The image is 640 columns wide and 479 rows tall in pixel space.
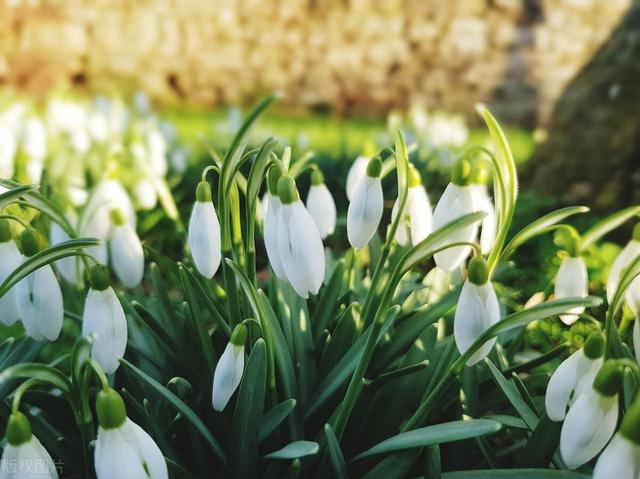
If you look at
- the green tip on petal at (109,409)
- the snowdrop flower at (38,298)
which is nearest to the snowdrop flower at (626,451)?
the green tip on petal at (109,409)

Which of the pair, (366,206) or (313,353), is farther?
(313,353)

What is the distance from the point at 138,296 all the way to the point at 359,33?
7.89 meters

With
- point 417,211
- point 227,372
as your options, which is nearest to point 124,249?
point 227,372

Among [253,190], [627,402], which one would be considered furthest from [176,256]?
[627,402]

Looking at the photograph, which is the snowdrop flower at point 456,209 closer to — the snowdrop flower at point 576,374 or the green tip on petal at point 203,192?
the snowdrop flower at point 576,374

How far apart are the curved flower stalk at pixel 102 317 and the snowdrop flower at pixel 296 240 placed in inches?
10.9

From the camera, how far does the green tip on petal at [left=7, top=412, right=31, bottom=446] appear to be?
89 cm

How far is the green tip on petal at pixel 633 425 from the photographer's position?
2.79 ft

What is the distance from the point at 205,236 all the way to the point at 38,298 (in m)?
0.29

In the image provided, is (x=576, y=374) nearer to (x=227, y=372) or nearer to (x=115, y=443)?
(x=227, y=372)

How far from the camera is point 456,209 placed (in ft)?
3.84

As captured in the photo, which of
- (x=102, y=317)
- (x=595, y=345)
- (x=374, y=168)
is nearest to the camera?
(x=595, y=345)

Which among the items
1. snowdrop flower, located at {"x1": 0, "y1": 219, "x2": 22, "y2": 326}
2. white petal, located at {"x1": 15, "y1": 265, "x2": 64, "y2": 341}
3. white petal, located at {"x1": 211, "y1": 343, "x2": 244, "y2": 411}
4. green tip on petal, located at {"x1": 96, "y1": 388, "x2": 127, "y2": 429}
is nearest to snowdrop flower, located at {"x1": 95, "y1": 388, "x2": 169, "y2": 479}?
green tip on petal, located at {"x1": 96, "y1": 388, "x2": 127, "y2": 429}

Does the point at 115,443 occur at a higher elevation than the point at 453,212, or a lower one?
lower
